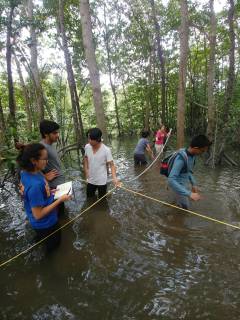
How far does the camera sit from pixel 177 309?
3.08 meters

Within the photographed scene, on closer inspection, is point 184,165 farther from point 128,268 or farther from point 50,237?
point 50,237

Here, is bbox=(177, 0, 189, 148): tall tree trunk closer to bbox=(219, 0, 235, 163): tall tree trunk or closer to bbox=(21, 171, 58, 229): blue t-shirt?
bbox=(219, 0, 235, 163): tall tree trunk

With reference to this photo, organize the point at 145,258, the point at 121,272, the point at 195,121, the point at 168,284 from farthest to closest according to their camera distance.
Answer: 1. the point at 195,121
2. the point at 145,258
3. the point at 121,272
4. the point at 168,284

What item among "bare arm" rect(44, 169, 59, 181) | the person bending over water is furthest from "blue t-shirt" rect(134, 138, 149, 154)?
"bare arm" rect(44, 169, 59, 181)

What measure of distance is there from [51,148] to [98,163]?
1.21 metres

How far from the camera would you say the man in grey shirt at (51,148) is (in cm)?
452

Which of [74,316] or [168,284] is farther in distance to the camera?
[168,284]

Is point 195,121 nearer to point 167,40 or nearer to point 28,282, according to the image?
point 167,40

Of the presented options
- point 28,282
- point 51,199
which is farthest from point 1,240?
point 51,199

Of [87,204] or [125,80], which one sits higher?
[125,80]

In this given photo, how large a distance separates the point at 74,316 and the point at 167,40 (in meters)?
21.8

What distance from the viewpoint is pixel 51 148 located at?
184 inches

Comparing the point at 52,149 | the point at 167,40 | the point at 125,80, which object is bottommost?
the point at 52,149

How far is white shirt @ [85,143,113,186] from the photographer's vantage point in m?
5.56
